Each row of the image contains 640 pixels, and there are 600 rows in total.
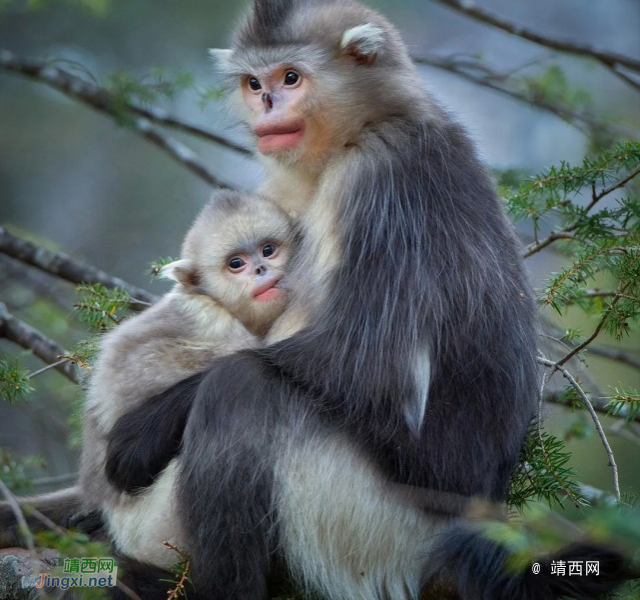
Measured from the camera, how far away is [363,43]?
3.62 meters

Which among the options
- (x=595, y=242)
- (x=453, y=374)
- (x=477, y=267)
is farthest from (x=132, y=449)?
(x=595, y=242)

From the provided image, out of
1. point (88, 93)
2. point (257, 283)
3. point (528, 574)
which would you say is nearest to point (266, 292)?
point (257, 283)

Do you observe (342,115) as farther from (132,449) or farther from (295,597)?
(295,597)

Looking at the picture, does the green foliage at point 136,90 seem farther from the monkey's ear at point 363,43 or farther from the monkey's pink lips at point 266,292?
the monkey's pink lips at point 266,292

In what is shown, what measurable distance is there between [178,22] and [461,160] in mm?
8705

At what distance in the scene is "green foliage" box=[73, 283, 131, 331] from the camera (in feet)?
13.1

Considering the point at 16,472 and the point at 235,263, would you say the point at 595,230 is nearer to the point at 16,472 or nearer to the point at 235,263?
the point at 235,263

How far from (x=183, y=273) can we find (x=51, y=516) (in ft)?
3.73

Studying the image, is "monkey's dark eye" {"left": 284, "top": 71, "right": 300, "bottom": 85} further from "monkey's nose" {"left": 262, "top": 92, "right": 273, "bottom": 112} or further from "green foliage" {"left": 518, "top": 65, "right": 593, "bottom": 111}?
"green foliage" {"left": 518, "top": 65, "right": 593, "bottom": 111}

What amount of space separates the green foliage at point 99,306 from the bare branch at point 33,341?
1.17 feet

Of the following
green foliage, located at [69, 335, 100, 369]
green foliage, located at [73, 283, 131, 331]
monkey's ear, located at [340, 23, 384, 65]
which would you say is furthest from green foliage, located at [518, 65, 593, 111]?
green foliage, located at [69, 335, 100, 369]

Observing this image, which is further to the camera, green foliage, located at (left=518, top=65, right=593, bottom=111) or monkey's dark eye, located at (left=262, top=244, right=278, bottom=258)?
green foliage, located at (left=518, top=65, right=593, bottom=111)

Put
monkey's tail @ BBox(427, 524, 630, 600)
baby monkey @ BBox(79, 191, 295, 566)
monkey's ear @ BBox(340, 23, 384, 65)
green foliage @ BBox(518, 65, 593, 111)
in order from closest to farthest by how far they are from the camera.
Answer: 1. monkey's tail @ BBox(427, 524, 630, 600)
2. baby monkey @ BBox(79, 191, 295, 566)
3. monkey's ear @ BBox(340, 23, 384, 65)
4. green foliage @ BBox(518, 65, 593, 111)

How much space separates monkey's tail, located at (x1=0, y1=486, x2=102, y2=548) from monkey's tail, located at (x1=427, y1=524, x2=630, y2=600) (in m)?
1.54
